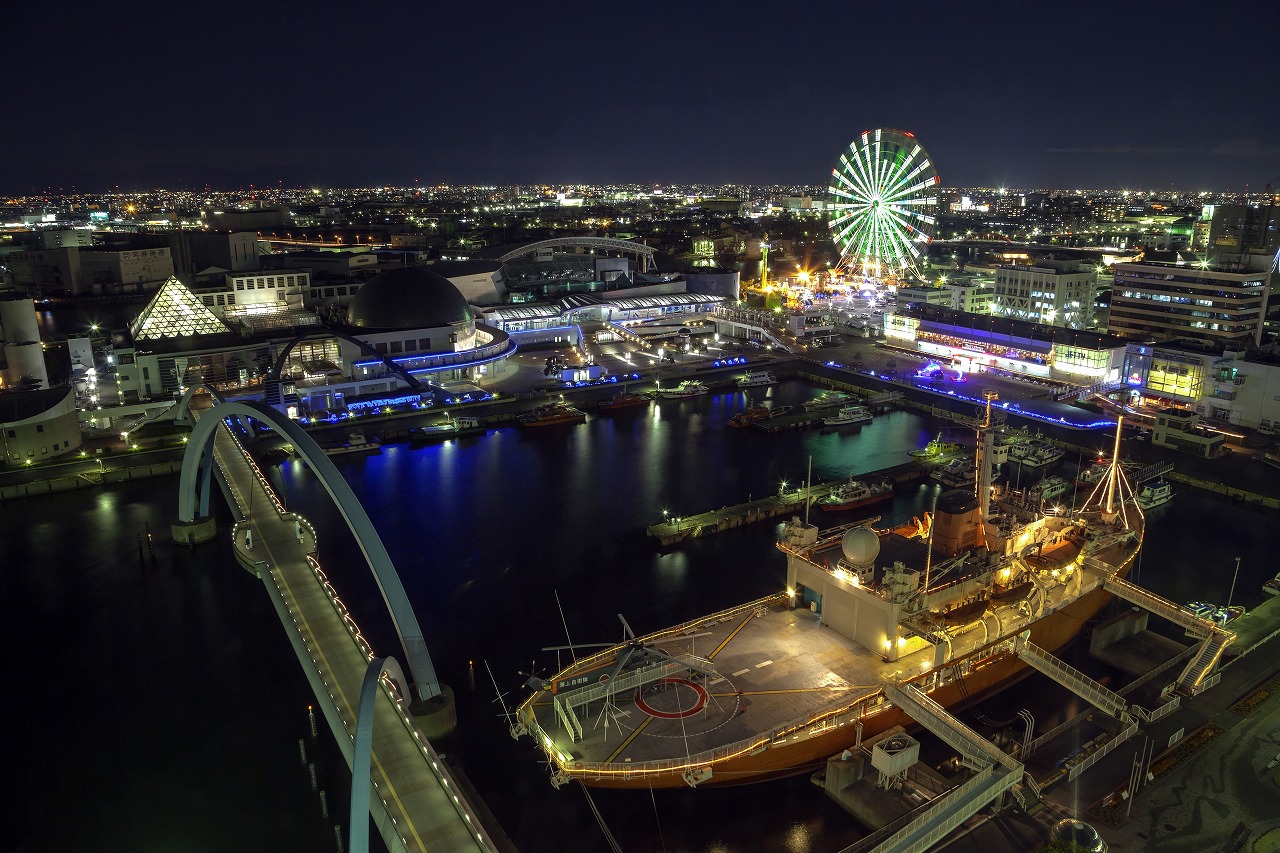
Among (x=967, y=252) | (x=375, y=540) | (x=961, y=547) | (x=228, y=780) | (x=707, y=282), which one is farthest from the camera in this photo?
(x=967, y=252)

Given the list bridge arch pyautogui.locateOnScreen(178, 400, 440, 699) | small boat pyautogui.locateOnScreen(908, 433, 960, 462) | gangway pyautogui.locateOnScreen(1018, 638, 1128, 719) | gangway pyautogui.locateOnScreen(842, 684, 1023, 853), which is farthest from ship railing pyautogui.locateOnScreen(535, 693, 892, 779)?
small boat pyautogui.locateOnScreen(908, 433, 960, 462)

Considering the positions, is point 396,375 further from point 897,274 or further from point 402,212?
point 402,212

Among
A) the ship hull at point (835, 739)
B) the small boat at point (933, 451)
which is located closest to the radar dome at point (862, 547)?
the ship hull at point (835, 739)

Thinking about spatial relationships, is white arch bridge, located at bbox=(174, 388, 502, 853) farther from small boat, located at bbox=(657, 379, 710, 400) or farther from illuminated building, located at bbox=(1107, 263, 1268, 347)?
illuminated building, located at bbox=(1107, 263, 1268, 347)

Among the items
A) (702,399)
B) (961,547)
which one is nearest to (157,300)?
(702,399)

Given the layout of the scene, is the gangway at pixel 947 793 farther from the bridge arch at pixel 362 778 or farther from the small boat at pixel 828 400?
the small boat at pixel 828 400

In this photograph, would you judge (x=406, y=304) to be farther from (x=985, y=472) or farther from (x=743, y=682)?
(x=743, y=682)
